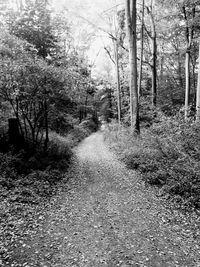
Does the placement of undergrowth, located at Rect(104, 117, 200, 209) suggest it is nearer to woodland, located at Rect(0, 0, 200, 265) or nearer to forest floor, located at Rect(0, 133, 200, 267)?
woodland, located at Rect(0, 0, 200, 265)

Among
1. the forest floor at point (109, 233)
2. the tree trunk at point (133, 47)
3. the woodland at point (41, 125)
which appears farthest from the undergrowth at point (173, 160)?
the tree trunk at point (133, 47)

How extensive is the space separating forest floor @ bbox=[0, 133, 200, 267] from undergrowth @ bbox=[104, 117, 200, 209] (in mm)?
480

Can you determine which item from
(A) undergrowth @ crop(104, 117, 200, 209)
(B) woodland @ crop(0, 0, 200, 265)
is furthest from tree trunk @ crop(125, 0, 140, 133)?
(A) undergrowth @ crop(104, 117, 200, 209)

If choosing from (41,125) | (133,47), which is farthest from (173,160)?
(133,47)

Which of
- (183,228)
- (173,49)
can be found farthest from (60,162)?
(173,49)

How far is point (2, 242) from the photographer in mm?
3721

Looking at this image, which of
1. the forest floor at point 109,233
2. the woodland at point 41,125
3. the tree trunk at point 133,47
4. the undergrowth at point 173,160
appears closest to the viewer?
the forest floor at point 109,233

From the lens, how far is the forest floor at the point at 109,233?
3.32 metres

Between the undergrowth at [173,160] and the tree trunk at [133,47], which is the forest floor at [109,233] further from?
the tree trunk at [133,47]

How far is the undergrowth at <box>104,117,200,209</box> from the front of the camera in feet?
17.2

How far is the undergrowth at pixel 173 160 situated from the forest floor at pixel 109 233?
48 cm

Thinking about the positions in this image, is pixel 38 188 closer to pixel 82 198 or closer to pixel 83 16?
pixel 82 198

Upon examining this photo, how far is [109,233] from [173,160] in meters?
3.73

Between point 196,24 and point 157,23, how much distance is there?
342 centimetres
